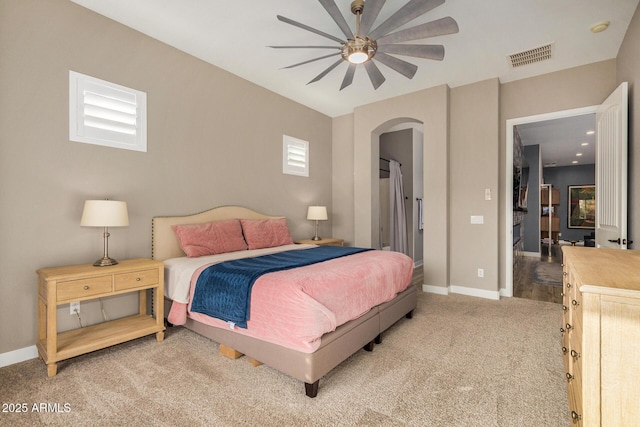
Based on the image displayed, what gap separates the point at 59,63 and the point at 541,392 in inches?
173

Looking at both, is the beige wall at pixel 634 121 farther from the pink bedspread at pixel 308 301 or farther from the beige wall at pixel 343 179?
the beige wall at pixel 343 179

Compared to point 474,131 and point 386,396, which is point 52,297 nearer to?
point 386,396

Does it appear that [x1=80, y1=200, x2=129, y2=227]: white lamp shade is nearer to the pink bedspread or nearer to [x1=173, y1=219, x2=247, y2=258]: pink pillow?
[x1=173, y1=219, x2=247, y2=258]: pink pillow

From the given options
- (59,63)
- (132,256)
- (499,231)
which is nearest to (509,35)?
(499,231)

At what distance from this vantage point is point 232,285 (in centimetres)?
228

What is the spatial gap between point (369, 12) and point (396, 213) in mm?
4292

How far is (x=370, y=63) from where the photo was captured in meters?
2.91

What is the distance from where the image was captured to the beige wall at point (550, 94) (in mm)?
3658

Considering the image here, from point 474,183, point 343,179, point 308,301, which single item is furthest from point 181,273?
point 474,183

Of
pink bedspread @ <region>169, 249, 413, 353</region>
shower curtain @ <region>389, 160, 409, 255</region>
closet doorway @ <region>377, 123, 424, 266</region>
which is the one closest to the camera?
pink bedspread @ <region>169, 249, 413, 353</region>

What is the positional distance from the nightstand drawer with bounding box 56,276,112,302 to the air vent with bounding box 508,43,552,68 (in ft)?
15.2

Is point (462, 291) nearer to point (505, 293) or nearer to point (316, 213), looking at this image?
point (505, 293)

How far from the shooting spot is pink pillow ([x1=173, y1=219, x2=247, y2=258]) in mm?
3186

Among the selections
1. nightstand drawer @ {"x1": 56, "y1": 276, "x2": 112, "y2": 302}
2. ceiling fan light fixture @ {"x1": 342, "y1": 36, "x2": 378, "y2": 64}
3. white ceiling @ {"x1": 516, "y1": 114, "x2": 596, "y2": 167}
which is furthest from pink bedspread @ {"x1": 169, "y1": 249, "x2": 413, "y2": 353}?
white ceiling @ {"x1": 516, "y1": 114, "x2": 596, "y2": 167}
